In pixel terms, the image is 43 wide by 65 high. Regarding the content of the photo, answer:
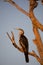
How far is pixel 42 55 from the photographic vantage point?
80 cm

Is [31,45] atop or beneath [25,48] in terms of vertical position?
beneath

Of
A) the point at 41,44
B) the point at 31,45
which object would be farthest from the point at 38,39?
the point at 31,45

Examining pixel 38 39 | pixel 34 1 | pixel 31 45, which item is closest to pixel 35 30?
pixel 38 39

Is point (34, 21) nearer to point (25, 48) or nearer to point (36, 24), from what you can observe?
point (36, 24)

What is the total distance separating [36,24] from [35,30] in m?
0.06

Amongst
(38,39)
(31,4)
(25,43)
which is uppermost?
(31,4)

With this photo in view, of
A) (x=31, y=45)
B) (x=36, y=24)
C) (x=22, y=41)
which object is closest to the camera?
(x=36, y=24)

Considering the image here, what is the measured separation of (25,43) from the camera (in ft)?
3.11

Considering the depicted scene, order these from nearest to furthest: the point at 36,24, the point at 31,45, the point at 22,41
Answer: the point at 36,24 → the point at 22,41 → the point at 31,45

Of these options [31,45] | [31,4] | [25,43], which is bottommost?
[31,45]

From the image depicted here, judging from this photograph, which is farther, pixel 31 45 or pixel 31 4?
pixel 31 45

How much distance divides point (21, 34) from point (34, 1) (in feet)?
0.76

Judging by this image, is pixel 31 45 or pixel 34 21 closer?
pixel 34 21

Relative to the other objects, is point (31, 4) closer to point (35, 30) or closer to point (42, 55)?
point (35, 30)
